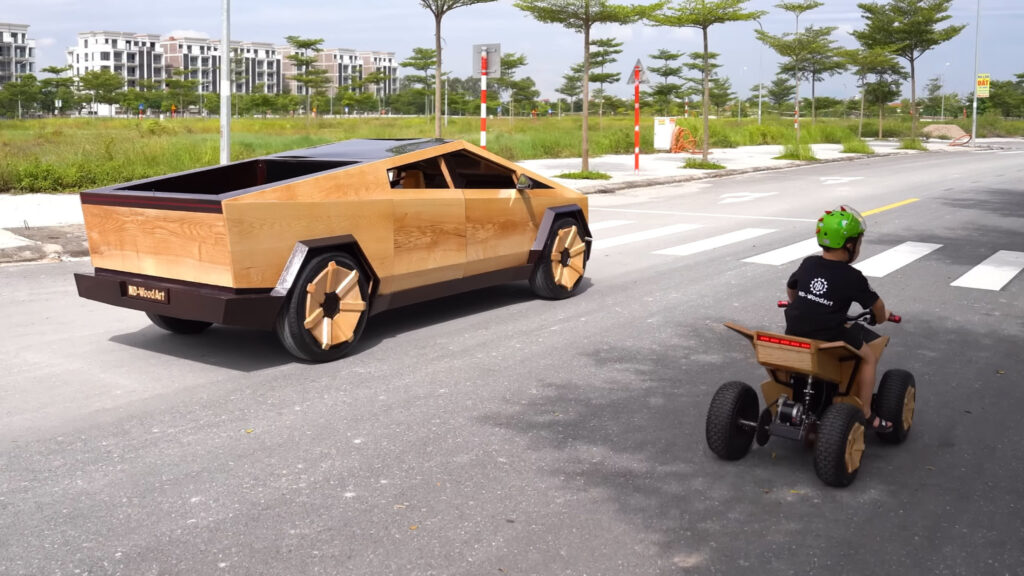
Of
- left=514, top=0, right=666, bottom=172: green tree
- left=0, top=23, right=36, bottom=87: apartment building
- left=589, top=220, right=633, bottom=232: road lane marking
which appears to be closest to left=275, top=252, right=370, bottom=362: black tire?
left=589, top=220, right=633, bottom=232: road lane marking

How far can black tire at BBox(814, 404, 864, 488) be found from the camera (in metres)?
4.40

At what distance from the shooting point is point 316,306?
21.3ft

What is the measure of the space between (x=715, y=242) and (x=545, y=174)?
1042cm

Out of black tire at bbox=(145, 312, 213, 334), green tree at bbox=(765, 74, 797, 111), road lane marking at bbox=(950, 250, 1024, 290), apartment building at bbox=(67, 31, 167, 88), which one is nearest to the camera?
black tire at bbox=(145, 312, 213, 334)

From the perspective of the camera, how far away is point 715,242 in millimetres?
12797

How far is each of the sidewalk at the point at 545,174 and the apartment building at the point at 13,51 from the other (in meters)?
144

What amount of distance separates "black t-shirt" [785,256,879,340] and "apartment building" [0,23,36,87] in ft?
543

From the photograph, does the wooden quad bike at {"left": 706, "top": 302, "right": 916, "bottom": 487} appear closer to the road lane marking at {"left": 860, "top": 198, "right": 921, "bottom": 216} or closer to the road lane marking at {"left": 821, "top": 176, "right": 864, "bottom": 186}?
the road lane marking at {"left": 860, "top": 198, "right": 921, "bottom": 216}

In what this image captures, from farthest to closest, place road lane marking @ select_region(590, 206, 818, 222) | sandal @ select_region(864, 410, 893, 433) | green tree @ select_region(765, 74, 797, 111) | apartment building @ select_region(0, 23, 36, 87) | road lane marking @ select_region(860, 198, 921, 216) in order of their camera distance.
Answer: apartment building @ select_region(0, 23, 36, 87), green tree @ select_region(765, 74, 797, 111), road lane marking @ select_region(860, 198, 921, 216), road lane marking @ select_region(590, 206, 818, 222), sandal @ select_region(864, 410, 893, 433)

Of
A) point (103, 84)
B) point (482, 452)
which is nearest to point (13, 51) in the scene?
point (103, 84)

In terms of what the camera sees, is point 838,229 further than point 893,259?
No

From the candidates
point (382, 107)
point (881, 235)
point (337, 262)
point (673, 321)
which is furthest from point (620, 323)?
point (382, 107)

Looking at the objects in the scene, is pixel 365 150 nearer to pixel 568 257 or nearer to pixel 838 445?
pixel 568 257

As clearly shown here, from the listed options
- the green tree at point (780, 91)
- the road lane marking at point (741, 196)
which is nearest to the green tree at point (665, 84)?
the green tree at point (780, 91)
